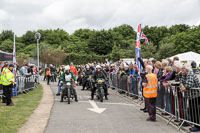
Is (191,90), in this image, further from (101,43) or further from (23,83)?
(101,43)

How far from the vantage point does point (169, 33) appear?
87.7 meters

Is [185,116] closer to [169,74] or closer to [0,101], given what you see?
[169,74]

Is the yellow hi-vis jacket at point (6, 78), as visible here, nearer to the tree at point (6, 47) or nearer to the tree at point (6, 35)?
the tree at point (6, 47)

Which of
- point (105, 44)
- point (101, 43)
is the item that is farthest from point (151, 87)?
point (101, 43)

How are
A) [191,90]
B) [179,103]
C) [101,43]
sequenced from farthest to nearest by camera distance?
[101,43]
[179,103]
[191,90]

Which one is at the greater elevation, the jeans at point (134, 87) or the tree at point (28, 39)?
the tree at point (28, 39)

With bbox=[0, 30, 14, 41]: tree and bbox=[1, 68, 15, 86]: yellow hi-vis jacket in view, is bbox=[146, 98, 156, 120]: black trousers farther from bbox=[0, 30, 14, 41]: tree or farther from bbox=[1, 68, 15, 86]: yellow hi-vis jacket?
bbox=[0, 30, 14, 41]: tree

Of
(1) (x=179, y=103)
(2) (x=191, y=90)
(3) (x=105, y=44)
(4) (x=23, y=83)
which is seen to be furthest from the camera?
(3) (x=105, y=44)

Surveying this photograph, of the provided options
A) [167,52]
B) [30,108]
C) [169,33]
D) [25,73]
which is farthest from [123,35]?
[30,108]

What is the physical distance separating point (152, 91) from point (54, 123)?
129 inches

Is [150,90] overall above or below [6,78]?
below

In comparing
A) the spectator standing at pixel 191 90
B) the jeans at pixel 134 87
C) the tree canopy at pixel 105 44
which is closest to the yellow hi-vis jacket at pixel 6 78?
the jeans at pixel 134 87

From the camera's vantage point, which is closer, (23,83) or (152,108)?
(152,108)

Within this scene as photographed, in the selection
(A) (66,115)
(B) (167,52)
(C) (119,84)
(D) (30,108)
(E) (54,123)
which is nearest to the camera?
(E) (54,123)
